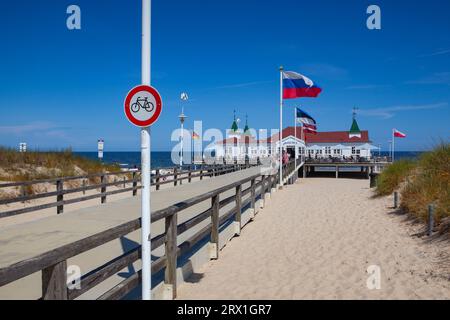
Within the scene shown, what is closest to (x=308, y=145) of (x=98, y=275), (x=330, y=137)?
(x=330, y=137)

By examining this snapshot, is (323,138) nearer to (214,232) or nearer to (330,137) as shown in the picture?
(330,137)

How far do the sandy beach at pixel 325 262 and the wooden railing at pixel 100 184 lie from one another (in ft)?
16.5

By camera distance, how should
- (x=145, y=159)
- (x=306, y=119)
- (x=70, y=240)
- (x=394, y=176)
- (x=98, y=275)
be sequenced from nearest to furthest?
1. (x=98, y=275)
2. (x=145, y=159)
3. (x=70, y=240)
4. (x=394, y=176)
5. (x=306, y=119)

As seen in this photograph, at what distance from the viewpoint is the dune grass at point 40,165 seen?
17.4m

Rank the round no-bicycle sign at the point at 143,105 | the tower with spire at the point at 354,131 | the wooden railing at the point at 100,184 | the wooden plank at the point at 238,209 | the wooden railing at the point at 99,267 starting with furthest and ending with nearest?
the tower with spire at the point at 354,131
the wooden railing at the point at 100,184
the wooden plank at the point at 238,209
the round no-bicycle sign at the point at 143,105
the wooden railing at the point at 99,267

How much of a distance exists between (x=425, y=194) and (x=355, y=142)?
159 feet

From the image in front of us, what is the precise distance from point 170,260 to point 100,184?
845 centimetres

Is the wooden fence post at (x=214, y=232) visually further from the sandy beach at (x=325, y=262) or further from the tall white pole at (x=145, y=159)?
the tall white pole at (x=145, y=159)

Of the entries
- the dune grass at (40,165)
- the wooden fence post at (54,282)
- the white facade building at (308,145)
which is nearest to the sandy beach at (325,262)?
the wooden fence post at (54,282)

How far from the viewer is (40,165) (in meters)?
19.5

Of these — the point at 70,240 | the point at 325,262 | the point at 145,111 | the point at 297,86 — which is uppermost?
the point at 297,86

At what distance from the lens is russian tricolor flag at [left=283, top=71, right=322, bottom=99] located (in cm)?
2205
